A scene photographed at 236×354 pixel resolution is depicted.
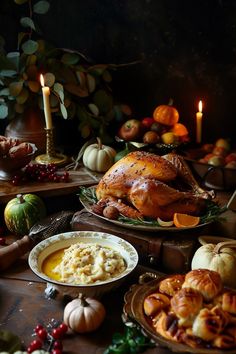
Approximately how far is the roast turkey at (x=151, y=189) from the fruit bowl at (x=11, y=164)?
Result: 1.23 feet

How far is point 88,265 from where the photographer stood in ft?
4.65

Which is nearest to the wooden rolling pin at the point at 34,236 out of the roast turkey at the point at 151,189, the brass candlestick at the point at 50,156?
the roast turkey at the point at 151,189

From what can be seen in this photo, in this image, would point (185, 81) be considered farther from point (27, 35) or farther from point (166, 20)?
point (27, 35)

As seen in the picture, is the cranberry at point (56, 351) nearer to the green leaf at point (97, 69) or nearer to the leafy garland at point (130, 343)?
the leafy garland at point (130, 343)

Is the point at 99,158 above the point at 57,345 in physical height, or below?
above

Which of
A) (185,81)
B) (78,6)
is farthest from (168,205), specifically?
(78,6)

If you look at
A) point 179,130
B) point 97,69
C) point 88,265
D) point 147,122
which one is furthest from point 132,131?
point 88,265

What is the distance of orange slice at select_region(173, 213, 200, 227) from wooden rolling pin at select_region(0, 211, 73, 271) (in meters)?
0.42

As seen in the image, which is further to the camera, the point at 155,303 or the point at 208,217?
the point at 208,217

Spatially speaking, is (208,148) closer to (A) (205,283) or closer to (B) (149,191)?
(B) (149,191)

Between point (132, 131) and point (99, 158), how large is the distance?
0.83 ft

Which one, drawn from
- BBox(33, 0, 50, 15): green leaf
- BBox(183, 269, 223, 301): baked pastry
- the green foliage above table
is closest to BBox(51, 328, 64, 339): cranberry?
BBox(183, 269, 223, 301): baked pastry

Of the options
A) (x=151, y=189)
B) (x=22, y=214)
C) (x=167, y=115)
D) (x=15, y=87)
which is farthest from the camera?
(x=167, y=115)

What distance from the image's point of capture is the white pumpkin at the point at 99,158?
83.5 inches
